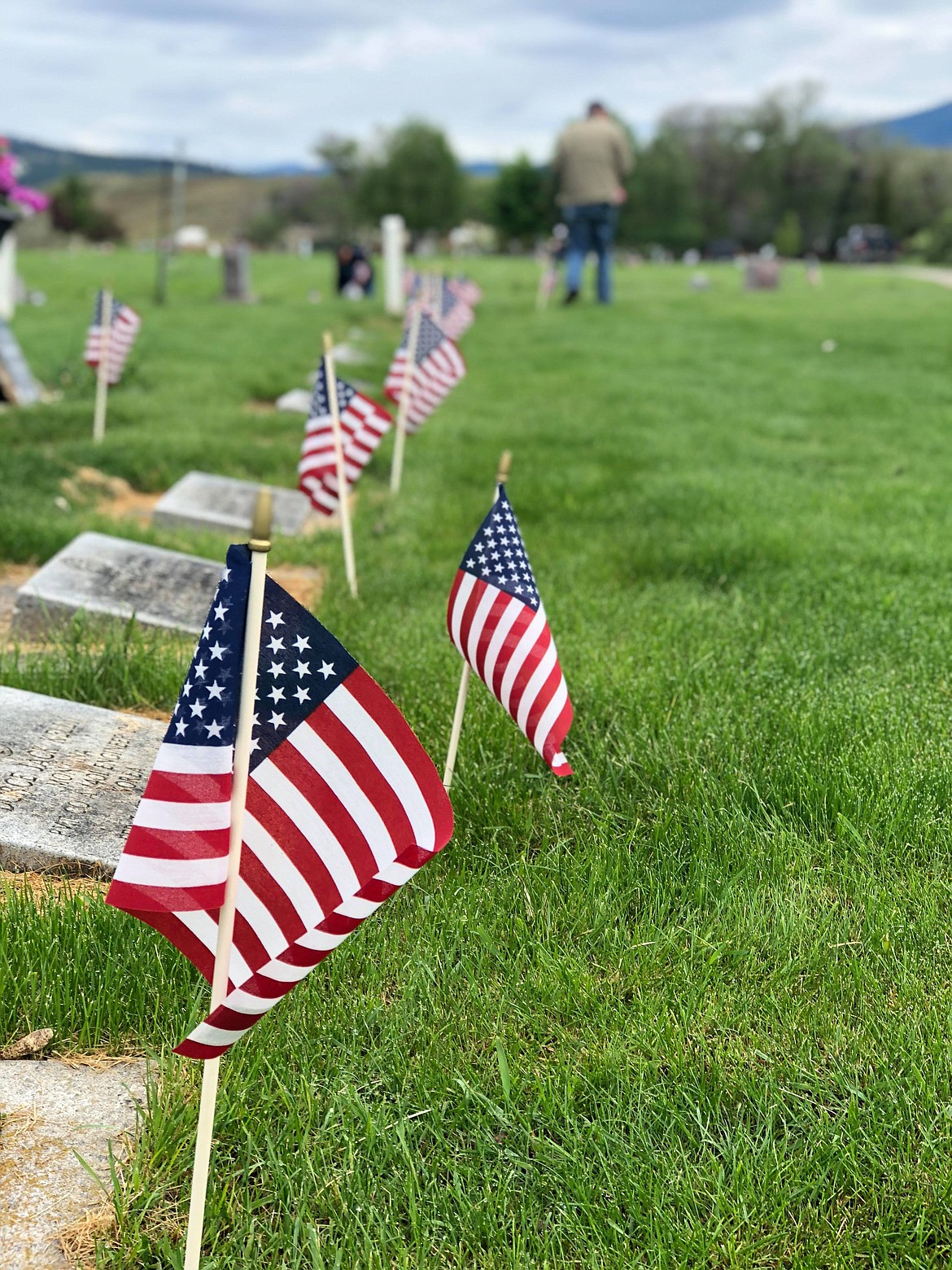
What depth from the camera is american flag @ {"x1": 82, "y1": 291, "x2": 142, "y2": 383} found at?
9094 mm

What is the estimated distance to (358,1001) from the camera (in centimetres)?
258

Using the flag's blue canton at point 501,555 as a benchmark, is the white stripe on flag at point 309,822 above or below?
below

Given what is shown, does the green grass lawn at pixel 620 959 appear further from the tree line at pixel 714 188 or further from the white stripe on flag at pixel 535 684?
the tree line at pixel 714 188

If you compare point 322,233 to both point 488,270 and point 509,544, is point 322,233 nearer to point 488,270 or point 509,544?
point 488,270

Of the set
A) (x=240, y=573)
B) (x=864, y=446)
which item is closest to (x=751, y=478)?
(x=864, y=446)

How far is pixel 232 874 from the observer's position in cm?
192

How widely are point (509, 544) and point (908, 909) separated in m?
1.42

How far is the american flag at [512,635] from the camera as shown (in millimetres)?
3115

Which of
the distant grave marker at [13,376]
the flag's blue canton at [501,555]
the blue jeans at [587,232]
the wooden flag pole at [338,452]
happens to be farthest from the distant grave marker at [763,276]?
the flag's blue canton at [501,555]

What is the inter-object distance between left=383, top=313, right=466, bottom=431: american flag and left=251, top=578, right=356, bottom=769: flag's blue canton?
513cm

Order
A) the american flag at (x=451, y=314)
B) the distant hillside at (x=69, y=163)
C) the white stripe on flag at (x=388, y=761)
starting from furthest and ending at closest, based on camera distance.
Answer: the distant hillside at (x=69, y=163), the american flag at (x=451, y=314), the white stripe on flag at (x=388, y=761)

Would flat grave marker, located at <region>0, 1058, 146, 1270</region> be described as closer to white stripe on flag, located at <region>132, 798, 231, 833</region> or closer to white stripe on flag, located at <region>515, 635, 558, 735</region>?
white stripe on flag, located at <region>132, 798, 231, 833</region>

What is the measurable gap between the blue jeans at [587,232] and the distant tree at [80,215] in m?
80.1

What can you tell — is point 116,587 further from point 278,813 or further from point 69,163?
point 69,163
